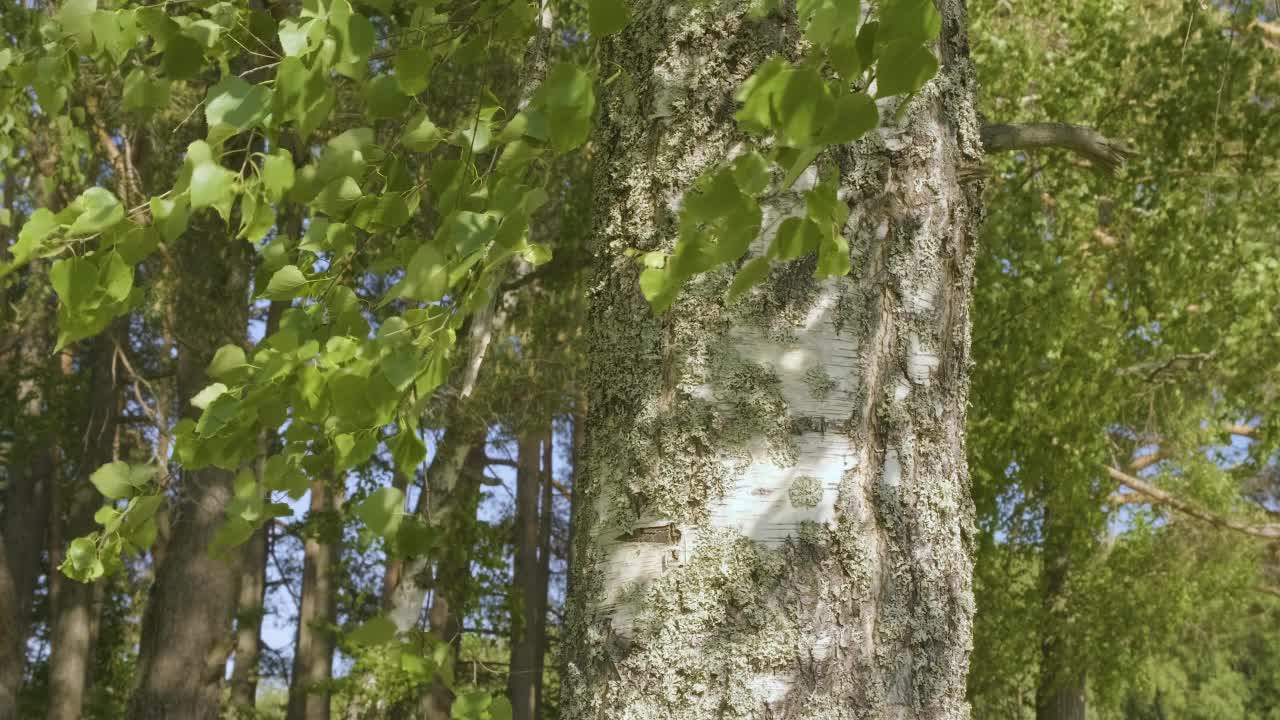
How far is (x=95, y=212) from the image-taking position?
1477mm

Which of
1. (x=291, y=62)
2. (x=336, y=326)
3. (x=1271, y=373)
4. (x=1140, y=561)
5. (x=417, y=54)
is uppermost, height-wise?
(x=1271, y=373)

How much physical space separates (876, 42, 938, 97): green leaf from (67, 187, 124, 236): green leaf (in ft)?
3.23

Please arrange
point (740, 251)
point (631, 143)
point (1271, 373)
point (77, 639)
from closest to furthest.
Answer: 1. point (740, 251)
2. point (631, 143)
3. point (1271, 373)
4. point (77, 639)

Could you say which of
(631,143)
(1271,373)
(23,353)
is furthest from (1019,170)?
(23,353)

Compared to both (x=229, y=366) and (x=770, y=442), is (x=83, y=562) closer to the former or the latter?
(x=229, y=366)

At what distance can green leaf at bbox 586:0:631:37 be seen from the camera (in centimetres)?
116

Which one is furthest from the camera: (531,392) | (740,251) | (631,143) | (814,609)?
(531,392)

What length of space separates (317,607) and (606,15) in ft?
48.6

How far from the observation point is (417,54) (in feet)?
4.98

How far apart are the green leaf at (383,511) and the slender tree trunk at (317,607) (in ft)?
26.7

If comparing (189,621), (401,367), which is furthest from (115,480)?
(189,621)

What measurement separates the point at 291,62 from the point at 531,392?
297 inches

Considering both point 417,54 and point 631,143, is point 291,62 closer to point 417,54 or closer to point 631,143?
point 417,54

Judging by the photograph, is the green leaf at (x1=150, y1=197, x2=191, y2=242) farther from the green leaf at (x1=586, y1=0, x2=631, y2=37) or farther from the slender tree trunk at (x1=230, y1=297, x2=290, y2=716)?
the slender tree trunk at (x1=230, y1=297, x2=290, y2=716)
